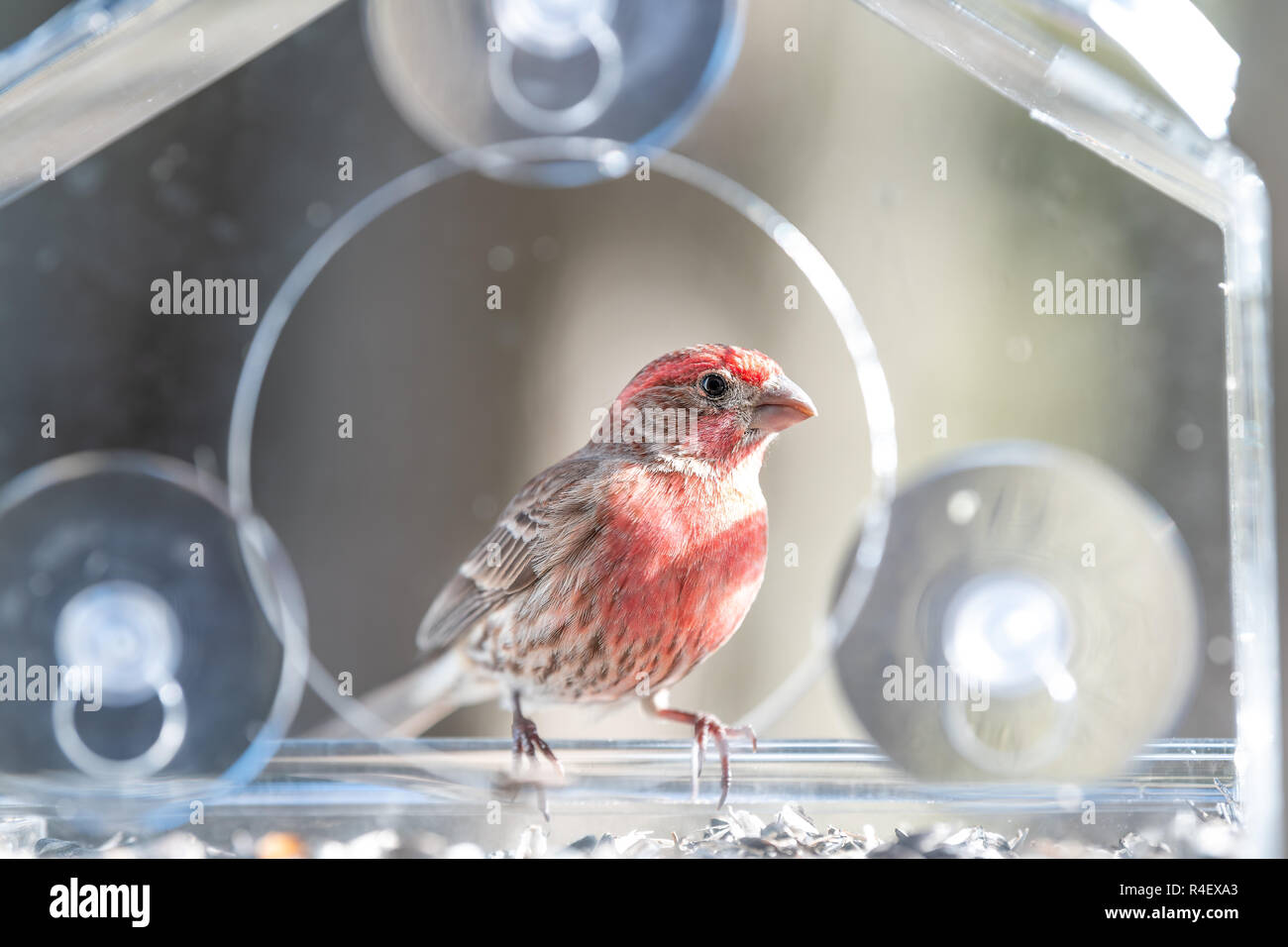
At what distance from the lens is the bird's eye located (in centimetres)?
186

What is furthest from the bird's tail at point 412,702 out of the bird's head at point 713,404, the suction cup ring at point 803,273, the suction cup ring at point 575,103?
the suction cup ring at point 575,103

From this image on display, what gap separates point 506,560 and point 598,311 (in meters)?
0.77

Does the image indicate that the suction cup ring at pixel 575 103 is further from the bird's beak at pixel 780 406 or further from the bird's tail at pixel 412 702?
the bird's tail at pixel 412 702

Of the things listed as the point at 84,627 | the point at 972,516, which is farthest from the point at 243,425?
the point at 972,516

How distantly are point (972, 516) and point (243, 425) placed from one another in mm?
1559

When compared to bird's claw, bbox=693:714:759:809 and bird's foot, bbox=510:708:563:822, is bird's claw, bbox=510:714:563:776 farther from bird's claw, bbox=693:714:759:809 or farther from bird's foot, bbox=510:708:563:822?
bird's claw, bbox=693:714:759:809

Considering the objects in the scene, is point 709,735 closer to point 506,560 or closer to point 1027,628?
point 506,560

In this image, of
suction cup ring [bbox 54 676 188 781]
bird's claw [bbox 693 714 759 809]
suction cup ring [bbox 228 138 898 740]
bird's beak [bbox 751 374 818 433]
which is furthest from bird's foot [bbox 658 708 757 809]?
suction cup ring [bbox 54 676 188 781]

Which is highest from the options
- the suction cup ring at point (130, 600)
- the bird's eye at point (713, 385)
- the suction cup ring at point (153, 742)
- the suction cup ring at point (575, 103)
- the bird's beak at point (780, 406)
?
the suction cup ring at point (575, 103)

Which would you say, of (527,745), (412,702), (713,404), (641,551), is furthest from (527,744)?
(713,404)

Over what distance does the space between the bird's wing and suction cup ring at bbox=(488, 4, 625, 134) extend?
0.74m

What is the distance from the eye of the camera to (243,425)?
232cm

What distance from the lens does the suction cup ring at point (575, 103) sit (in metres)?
2.21
